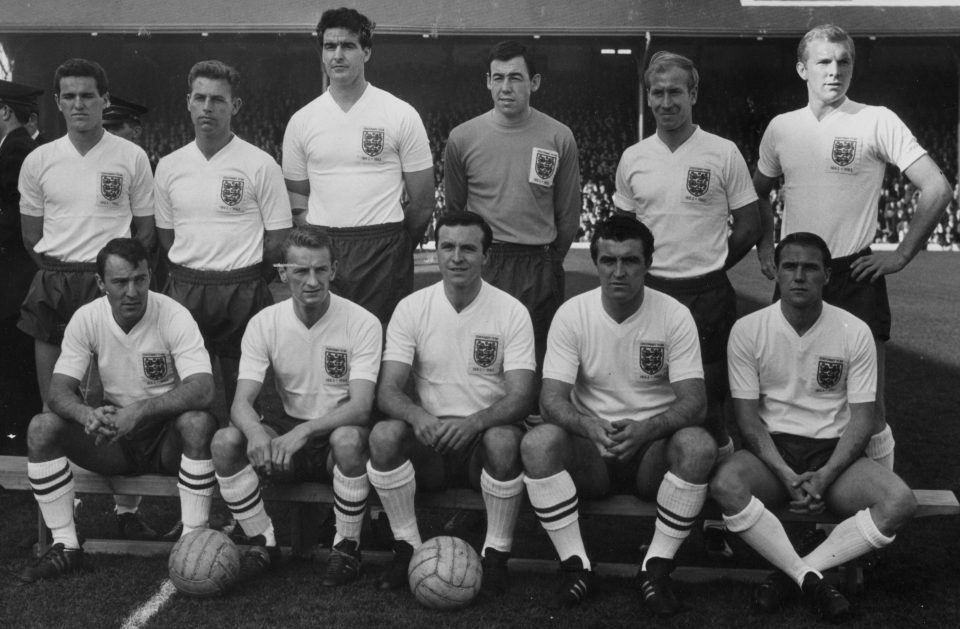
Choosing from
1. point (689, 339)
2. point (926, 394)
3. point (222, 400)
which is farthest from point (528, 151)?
point (926, 394)

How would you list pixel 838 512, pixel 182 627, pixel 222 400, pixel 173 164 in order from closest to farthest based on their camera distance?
1. pixel 182 627
2. pixel 838 512
3. pixel 173 164
4. pixel 222 400

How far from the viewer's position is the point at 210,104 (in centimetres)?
456

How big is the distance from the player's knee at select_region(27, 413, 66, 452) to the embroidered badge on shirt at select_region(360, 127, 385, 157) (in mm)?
1719

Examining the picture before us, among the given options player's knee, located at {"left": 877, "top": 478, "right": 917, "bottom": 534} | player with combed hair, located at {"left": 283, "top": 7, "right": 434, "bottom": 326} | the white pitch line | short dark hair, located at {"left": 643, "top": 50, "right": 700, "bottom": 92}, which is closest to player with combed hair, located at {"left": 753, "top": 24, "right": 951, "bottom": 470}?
short dark hair, located at {"left": 643, "top": 50, "right": 700, "bottom": 92}

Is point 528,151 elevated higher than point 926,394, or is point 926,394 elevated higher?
point 528,151

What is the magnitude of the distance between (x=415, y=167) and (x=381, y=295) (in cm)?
61

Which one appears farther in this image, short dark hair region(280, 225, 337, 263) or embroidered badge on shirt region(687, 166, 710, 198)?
embroidered badge on shirt region(687, 166, 710, 198)

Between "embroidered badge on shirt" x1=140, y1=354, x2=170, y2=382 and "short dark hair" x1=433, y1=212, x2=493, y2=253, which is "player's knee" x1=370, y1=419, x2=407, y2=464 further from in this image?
"embroidered badge on shirt" x1=140, y1=354, x2=170, y2=382

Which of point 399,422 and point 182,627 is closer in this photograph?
point 182,627

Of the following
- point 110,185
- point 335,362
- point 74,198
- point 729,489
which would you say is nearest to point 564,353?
point 729,489

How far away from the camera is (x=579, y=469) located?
12.9 feet

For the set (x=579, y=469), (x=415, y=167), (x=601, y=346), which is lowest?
(x=579, y=469)

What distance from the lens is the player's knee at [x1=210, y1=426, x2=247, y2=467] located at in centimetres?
398

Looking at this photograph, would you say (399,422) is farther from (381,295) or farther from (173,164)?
(173,164)
